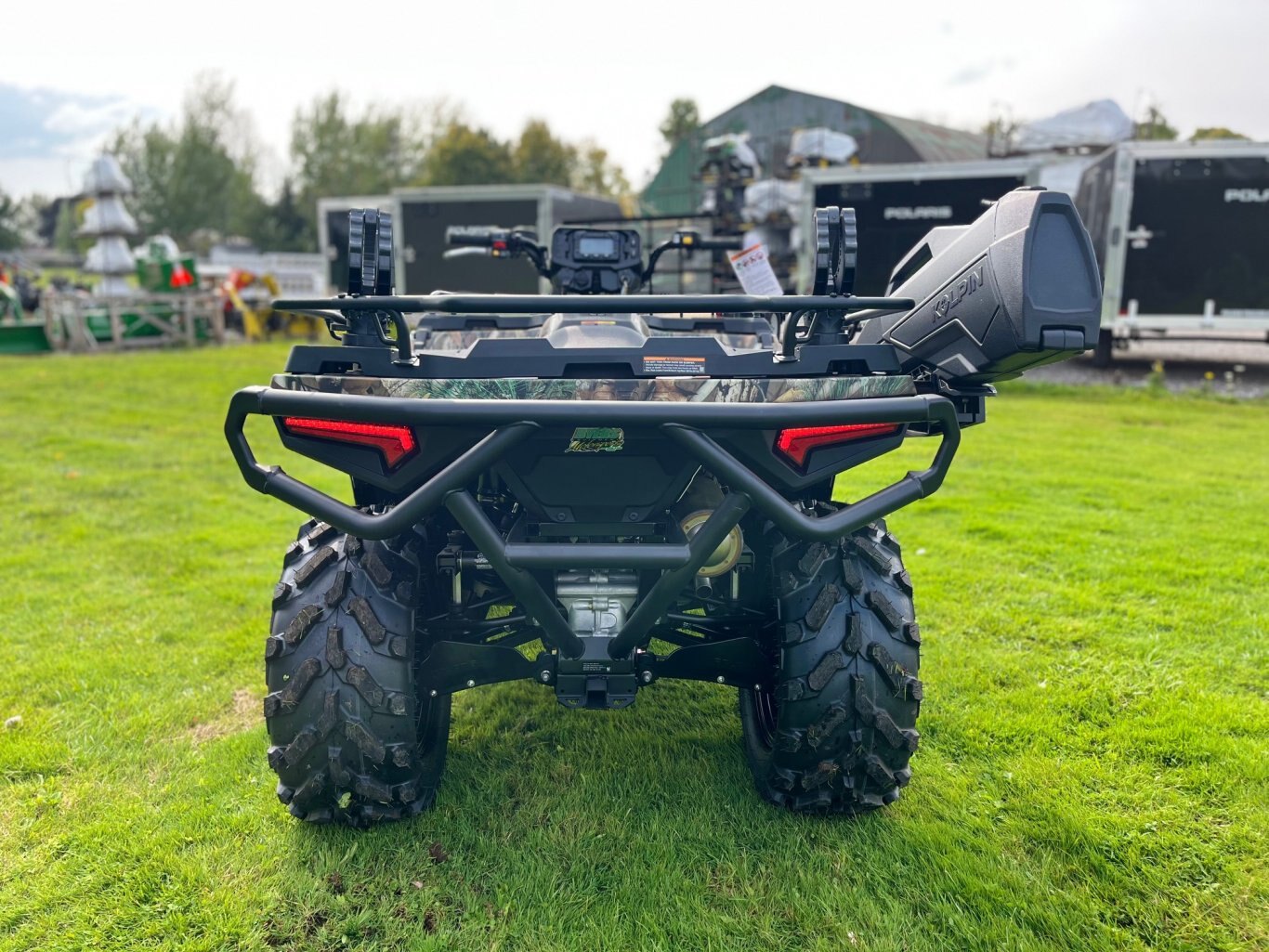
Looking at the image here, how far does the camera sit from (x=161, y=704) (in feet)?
10.3

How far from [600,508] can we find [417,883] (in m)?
1.02

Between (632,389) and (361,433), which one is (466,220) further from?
(632,389)

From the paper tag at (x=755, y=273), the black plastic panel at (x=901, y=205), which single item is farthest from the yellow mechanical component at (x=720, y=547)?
the black plastic panel at (x=901, y=205)

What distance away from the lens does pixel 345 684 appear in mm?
2209

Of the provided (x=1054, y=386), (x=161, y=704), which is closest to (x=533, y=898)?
(x=161, y=704)

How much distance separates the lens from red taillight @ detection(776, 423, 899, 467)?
204 centimetres

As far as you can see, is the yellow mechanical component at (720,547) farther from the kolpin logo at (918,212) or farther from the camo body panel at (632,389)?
the kolpin logo at (918,212)

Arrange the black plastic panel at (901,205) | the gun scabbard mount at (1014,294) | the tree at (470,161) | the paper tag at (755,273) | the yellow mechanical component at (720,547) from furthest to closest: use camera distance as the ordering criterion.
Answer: the tree at (470,161) → the black plastic panel at (901,205) → the paper tag at (755,273) → the yellow mechanical component at (720,547) → the gun scabbard mount at (1014,294)

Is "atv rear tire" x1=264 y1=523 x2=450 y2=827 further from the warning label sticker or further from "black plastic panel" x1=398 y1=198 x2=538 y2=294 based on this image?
"black plastic panel" x1=398 y1=198 x2=538 y2=294

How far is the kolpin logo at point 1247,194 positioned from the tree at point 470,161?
32.0 m

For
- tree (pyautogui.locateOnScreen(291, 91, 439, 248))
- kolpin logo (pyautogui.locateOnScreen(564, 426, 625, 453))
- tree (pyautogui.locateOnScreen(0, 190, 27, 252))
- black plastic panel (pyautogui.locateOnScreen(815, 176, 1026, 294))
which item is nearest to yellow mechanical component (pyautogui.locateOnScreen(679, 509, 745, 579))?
kolpin logo (pyautogui.locateOnScreen(564, 426, 625, 453))

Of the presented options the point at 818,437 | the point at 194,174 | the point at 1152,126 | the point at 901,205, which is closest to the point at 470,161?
the point at 194,174

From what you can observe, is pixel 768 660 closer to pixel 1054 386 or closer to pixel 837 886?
pixel 837 886

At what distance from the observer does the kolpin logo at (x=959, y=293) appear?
216cm
